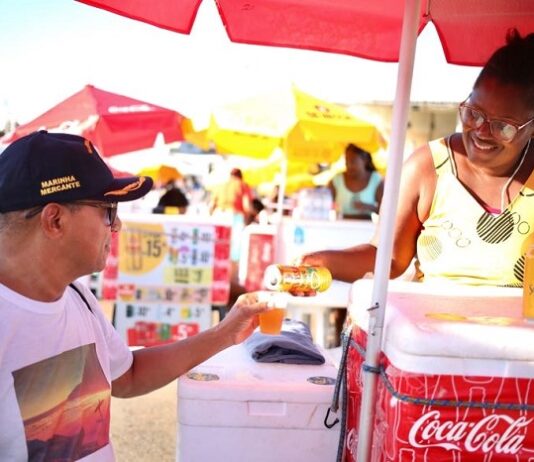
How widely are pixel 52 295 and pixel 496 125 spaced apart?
140 centimetres

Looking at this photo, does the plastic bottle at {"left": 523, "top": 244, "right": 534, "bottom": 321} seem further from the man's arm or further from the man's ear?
the man's ear

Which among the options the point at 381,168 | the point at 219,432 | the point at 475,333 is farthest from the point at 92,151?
the point at 381,168

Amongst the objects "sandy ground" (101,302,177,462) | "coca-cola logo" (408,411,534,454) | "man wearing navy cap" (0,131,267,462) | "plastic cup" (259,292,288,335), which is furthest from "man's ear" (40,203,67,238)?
"sandy ground" (101,302,177,462)

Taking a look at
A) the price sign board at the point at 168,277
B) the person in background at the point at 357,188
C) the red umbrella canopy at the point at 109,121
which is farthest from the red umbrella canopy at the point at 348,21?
the person in background at the point at 357,188

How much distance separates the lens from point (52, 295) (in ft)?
5.88

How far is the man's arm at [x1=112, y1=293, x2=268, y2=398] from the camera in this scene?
7.20 ft

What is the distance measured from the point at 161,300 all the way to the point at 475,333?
538cm

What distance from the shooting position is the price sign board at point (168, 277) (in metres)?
6.55

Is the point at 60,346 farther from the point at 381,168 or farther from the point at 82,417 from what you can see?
the point at 381,168

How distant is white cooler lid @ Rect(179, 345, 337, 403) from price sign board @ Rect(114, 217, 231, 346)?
14.4ft

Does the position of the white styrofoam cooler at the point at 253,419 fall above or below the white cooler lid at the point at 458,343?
below

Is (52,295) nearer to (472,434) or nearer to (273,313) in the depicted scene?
(273,313)

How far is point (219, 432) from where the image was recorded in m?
2.03

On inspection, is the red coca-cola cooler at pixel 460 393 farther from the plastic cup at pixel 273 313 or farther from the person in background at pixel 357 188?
the person in background at pixel 357 188
